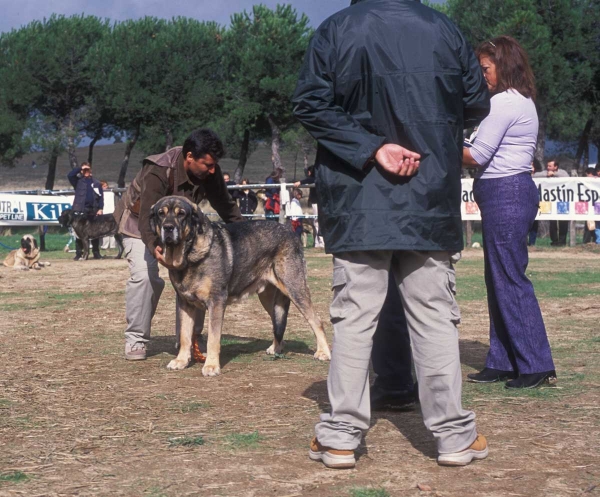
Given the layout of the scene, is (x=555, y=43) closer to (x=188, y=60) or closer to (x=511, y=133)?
(x=188, y=60)

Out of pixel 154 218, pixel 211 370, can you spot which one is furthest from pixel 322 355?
pixel 154 218

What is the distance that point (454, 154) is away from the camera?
3.68 m

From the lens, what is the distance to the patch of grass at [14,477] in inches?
141

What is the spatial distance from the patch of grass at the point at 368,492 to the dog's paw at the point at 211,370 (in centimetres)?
289

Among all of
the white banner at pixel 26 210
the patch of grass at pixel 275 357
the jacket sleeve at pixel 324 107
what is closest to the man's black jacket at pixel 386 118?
the jacket sleeve at pixel 324 107

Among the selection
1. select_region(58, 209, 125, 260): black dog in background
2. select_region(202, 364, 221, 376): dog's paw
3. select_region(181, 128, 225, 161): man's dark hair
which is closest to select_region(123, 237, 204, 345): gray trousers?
select_region(202, 364, 221, 376): dog's paw

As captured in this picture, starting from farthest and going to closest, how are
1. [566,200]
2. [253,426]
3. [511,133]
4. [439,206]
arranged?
[566,200] < [511,133] < [253,426] < [439,206]

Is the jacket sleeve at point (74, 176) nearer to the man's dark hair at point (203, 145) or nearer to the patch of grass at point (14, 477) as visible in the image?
the man's dark hair at point (203, 145)

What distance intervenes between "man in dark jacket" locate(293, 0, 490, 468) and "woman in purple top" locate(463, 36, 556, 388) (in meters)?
1.47

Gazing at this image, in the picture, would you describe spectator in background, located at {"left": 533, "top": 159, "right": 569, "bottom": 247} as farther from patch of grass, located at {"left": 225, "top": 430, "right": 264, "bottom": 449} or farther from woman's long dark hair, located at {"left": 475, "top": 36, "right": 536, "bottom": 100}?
patch of grass, located at {"left": 225, "top": 430, "right": 264, "bottom": 449}

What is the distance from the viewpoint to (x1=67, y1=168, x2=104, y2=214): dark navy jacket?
68.5 feet

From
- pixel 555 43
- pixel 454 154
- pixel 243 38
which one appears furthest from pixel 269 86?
pixel 454 154

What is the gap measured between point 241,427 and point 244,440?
1.07 ft

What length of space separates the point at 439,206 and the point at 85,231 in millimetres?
17449
